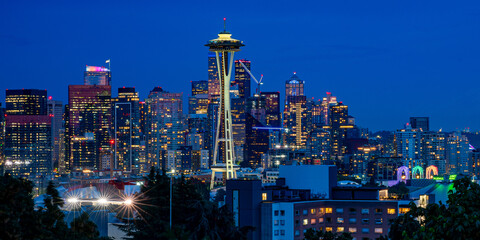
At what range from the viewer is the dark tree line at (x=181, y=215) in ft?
149

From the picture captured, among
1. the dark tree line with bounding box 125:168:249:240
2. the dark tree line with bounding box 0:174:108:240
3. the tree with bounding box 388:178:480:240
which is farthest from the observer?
the dark tree line with bounding box 125:168:249:240

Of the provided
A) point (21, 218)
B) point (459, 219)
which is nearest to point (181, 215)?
point (21, 218)

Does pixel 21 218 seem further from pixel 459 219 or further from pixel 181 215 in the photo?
pixel 181 215

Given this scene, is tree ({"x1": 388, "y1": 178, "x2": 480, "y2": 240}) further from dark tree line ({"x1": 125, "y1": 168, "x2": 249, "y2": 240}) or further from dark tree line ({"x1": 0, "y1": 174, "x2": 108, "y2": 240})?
dark tree line ({"x1": 125, "y1": 168, "x2": 249, "y2": 240})

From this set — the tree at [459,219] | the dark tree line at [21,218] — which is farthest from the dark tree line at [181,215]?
the tree at [459,219]

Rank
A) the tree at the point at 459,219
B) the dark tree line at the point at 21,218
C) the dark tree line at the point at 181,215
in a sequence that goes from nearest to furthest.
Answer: the tree at the point at 459,219, the dark tree line at the point at 21,218, the dark tree line at the point at 181,215

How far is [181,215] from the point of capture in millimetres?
49844

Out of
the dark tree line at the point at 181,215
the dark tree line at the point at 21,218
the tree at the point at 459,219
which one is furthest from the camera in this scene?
the dark tree line at the point at 181,215

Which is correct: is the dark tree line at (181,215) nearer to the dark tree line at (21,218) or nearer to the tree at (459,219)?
the dark tree line at (21,218)

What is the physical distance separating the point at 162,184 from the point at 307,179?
48.5 metres

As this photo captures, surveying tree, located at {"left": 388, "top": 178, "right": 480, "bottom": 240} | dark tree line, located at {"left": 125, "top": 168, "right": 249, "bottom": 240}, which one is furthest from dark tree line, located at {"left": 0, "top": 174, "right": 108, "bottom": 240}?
tree, located at {"left": 388, "top": 178, "right": 480, "bottom": 240}

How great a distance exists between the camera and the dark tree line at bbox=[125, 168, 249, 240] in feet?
149

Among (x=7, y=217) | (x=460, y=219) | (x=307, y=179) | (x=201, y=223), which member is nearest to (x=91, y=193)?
(x=307, y=179)

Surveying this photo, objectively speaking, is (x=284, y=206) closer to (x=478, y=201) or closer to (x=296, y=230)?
(x=296, y=230)
